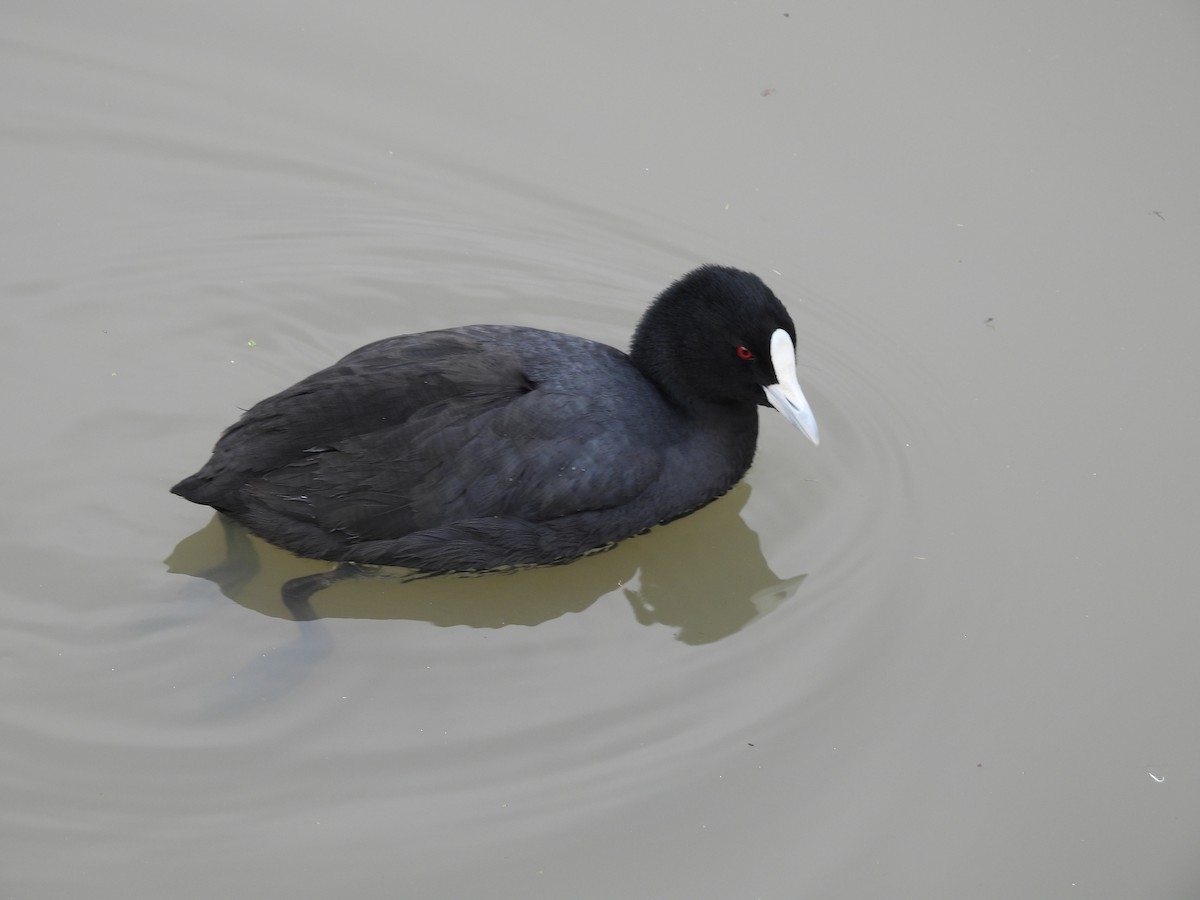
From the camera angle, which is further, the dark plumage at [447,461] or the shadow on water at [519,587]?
the shadow on water at [519,587]

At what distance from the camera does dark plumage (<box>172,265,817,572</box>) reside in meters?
4.29

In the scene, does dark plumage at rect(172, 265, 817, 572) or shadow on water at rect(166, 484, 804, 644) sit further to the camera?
shadow on water at rect(166, 484, 804, 644)

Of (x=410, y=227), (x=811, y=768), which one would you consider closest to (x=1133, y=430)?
(x=811, y=768)

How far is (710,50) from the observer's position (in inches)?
272

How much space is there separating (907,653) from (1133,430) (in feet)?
5.48

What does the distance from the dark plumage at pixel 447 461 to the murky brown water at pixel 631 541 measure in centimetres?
27

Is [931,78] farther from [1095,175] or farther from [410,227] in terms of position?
[410,227]

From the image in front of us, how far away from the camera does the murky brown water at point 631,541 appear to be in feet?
12.5

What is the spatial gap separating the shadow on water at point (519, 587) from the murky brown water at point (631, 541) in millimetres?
18

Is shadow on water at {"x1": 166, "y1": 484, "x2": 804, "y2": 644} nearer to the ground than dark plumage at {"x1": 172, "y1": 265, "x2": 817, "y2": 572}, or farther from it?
nearer to the ground

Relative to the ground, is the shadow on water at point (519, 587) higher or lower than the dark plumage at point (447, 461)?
lower

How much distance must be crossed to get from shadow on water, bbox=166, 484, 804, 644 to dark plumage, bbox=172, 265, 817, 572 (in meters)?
0.15

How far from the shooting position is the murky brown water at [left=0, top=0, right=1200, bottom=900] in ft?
12.5

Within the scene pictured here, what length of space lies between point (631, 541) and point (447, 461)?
0.86 m
